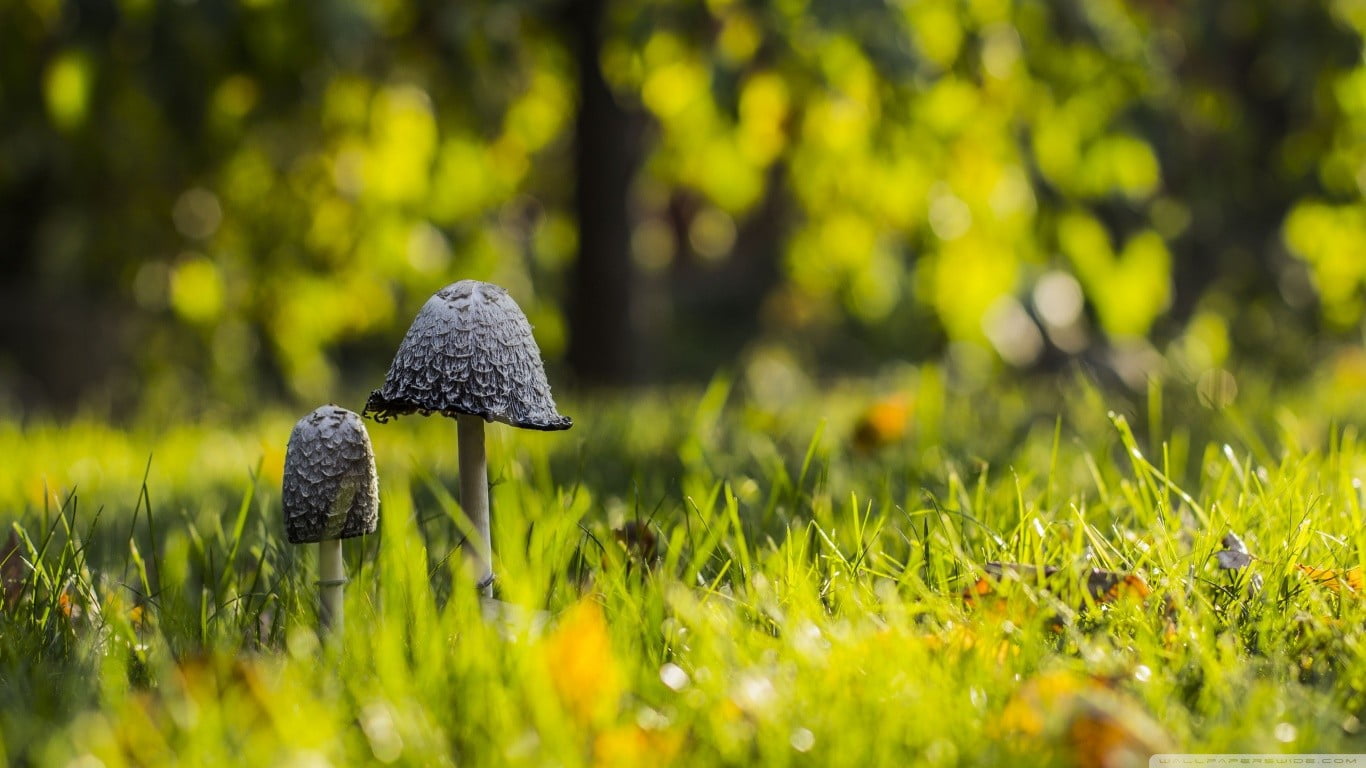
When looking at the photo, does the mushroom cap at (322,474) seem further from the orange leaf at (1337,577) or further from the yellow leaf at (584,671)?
the orange leaf at (1337,577)

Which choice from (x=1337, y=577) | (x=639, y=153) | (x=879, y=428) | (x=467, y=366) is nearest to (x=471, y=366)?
(x=467, y=366)

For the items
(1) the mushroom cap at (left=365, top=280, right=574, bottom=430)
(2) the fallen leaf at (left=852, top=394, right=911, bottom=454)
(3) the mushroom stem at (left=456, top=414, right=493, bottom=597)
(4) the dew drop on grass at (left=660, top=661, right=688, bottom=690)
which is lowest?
(2) the fallen leaf at (left=852, top=394, right=911, bottom=454)

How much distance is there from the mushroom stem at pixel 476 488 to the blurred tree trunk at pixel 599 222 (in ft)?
12.4

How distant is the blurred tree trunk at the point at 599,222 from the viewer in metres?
5.07

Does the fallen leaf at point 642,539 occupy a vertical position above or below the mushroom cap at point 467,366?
below

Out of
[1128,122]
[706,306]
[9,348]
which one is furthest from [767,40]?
[706,306]

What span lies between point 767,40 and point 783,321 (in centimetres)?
892

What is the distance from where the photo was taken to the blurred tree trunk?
5074mm

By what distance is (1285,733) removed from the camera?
1.11 meters

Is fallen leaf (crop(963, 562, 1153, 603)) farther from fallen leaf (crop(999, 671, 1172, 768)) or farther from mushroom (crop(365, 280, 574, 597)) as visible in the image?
mushroom (crop(365, 280, 574, 597))

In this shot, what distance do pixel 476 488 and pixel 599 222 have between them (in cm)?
382

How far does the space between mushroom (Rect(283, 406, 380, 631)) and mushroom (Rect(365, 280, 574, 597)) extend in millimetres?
54

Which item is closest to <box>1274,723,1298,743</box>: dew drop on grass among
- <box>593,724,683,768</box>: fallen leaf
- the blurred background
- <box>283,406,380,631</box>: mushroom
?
<box>593,724,683,768</box>: fallen leaf

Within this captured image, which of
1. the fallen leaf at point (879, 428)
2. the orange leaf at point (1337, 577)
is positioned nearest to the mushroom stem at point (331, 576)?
the orange leaf at point (1337, 577)
